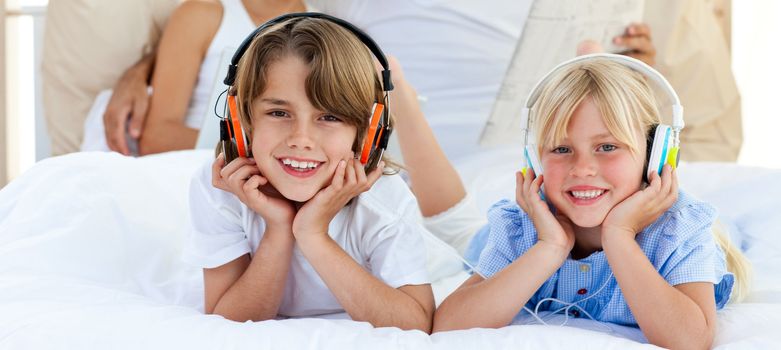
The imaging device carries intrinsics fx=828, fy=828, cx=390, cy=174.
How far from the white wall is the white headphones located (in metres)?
1.77

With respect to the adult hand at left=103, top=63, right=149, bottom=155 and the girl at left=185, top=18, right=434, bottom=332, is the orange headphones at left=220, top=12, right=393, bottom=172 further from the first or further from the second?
the adult hand at left=103, top=63, right=149, bottom=155

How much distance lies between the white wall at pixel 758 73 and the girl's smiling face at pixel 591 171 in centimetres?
183

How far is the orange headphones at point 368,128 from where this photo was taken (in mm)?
1024

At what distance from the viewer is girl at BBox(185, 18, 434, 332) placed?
1.01 m

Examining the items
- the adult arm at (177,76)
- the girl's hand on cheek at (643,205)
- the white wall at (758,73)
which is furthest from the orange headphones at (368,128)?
the white wall at (758,73)

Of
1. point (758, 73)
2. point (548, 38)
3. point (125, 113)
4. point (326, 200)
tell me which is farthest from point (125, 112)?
point (758, 73)

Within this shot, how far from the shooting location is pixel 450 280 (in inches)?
54.1

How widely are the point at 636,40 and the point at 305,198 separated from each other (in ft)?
4.73

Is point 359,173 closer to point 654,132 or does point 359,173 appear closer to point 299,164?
point 299,164

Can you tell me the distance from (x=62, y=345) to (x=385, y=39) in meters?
1.51

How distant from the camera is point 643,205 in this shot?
983 millimetres

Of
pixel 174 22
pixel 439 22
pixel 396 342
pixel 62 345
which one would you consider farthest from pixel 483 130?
pixel 62 345

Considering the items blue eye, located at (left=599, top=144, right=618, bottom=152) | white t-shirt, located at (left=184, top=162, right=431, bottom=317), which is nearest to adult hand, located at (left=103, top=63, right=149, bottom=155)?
white t-shirt, located at (left=184, top=162, right=431, bottom=317)

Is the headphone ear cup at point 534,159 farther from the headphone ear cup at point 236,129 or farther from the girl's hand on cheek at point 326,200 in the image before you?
the headphone ear cup at point 236,129
